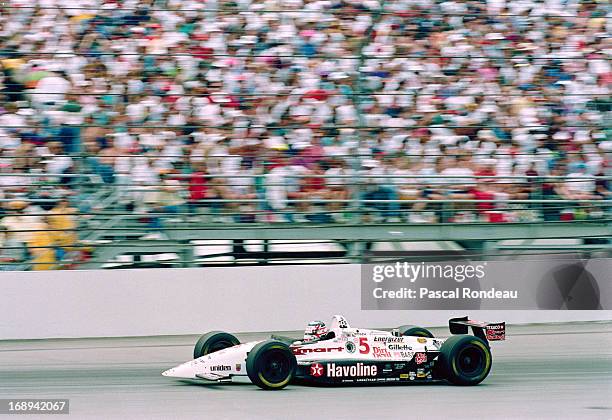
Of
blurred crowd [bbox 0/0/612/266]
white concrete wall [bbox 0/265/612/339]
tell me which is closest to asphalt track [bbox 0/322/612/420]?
white concrete wall [bbox 0/265/612/339]

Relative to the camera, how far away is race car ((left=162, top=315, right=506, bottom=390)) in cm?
716

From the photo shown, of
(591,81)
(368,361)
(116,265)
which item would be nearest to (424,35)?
(591,81)

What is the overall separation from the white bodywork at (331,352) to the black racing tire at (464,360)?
0.24 metres

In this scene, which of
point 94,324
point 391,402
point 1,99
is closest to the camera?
point 391,402

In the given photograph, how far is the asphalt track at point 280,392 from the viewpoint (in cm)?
669

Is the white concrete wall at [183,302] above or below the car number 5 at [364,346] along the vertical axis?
above

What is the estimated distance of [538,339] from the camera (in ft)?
34.4

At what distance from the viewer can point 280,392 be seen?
7.16 metres

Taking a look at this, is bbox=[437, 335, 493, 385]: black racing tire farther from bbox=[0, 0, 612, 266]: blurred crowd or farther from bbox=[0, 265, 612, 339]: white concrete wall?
bbox=[0, 0, 612, 266]: blurred crowd

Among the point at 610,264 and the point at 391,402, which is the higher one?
the point at 610,264

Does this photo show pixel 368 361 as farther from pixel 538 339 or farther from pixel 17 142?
pixel 17 142

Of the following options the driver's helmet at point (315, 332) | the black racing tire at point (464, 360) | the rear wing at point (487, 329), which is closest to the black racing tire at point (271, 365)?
the driver's helmet at point (315, 332)

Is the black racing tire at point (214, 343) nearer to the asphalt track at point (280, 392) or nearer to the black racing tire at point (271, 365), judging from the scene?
the asphalt track at point (280, 392)

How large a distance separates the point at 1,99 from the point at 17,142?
2.33 feet
